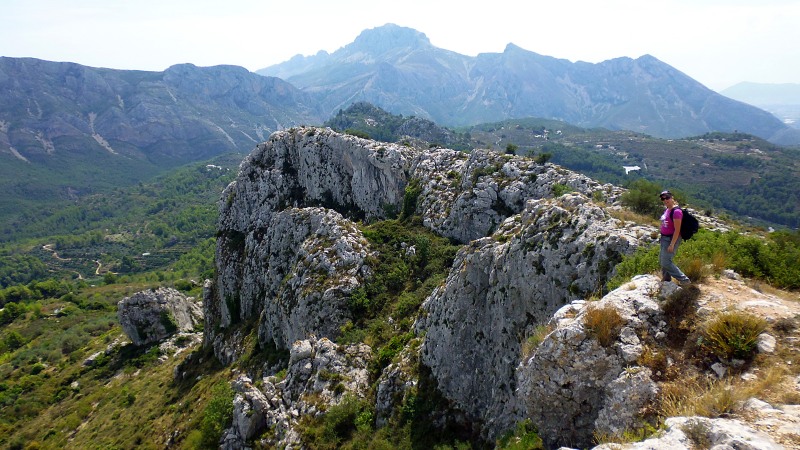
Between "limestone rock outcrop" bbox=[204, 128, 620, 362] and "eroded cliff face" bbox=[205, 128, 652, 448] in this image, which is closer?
"eroded cliff face" bbox=[205, 128, 652, 448]

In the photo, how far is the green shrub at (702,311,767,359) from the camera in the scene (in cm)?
878

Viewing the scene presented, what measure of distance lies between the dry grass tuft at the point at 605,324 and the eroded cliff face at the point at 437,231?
108 inches

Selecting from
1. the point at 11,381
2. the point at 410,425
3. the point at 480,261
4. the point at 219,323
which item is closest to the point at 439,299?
the point at 480,261

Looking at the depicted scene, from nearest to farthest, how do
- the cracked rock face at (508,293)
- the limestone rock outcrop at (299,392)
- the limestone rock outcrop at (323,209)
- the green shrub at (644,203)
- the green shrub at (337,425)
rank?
the cracked rock face at (508,293)
the green shrub at (337,425)
the green shrub at (644,203)
the limestone rock outcrop at (299,392)
the limestone rock outcrop at (323,209)

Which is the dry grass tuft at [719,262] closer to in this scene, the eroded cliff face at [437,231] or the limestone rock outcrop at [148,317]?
the eroded cliff face at [437,231]

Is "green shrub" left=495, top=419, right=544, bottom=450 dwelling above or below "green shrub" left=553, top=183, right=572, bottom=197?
below

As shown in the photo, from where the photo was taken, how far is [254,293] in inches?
1956

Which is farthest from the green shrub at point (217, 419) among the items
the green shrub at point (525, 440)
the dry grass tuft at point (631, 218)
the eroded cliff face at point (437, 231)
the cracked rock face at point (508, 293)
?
the dry grass tuft at point (631, 218)

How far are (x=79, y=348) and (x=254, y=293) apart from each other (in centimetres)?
6661

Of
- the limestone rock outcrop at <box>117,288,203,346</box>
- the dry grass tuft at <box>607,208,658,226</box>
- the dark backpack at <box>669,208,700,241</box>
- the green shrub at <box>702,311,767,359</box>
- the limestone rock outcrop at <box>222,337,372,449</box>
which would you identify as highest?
the dark backpack at <box>669,208,700,241</box>

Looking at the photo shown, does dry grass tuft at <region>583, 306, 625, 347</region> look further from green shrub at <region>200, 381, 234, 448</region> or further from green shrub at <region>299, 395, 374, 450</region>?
green shrub at <region>200, 381, 234, 448</region>

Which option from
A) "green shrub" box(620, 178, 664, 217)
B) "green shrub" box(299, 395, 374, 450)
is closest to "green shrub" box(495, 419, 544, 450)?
"green shrub" box(299, 395, 374, 450)

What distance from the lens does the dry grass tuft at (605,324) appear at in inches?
411

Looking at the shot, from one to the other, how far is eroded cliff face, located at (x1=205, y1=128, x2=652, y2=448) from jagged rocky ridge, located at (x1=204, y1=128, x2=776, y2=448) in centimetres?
11
